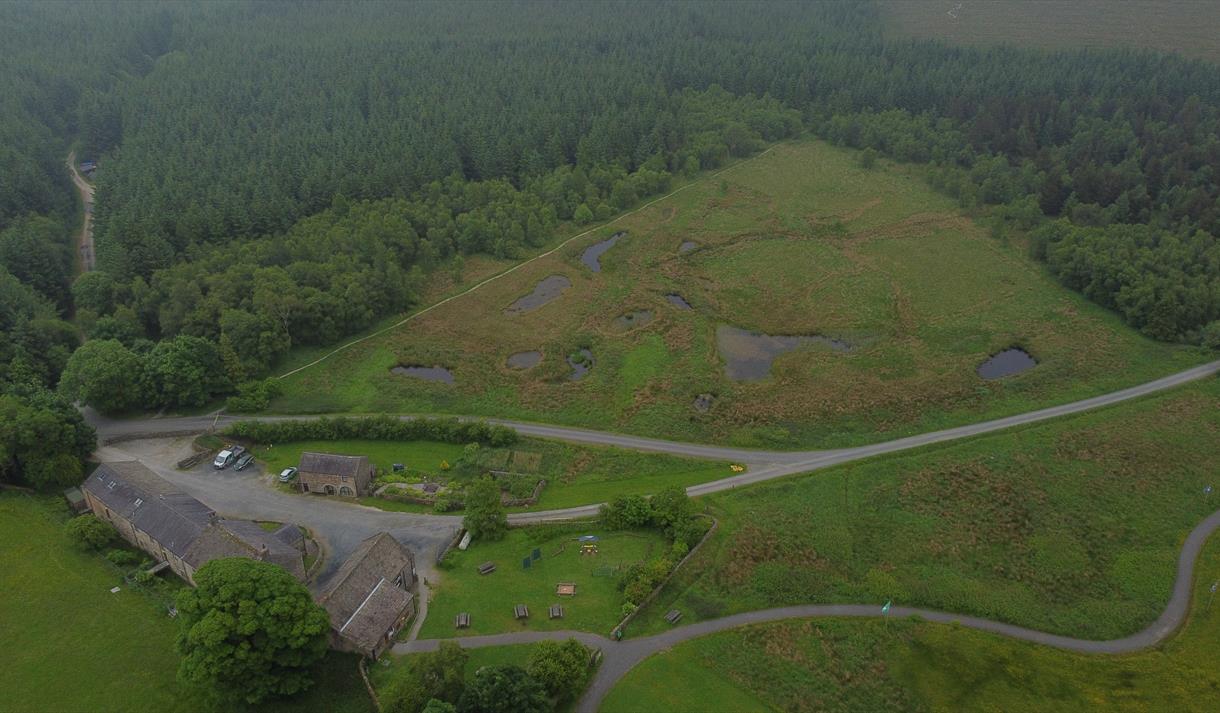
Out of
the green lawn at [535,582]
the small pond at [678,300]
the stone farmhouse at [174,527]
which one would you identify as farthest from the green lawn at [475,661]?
the small pond at [678,300]

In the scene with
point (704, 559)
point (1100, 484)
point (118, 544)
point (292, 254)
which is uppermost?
point (292, 254)

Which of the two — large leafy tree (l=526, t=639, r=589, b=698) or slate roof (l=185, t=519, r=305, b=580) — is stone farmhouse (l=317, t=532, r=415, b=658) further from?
large leafy tree (l=526, t=639, r=589, b=698)

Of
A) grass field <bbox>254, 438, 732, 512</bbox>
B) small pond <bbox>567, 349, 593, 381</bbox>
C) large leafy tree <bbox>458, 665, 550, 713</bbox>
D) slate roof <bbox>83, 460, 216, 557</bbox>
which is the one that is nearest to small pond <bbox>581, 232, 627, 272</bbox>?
small pond <bbox>567, 349, 593, 381</bbox>

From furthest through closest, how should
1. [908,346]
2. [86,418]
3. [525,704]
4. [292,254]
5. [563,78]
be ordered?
[563,78] < [292,254] < [908,346] < [86,418] < [525,704]

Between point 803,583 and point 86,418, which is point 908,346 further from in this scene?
point 86,418

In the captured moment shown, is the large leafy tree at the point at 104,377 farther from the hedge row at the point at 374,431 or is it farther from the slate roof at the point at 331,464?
the slate roof at the point at 331,464

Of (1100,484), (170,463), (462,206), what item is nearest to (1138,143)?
(1100,484)
